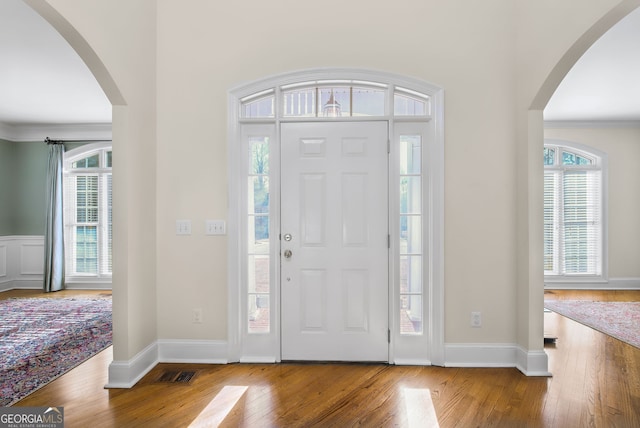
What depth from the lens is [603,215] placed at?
6.54 m

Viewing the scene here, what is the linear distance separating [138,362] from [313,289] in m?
1.50

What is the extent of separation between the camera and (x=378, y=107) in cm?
329

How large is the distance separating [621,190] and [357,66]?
599 centimetres

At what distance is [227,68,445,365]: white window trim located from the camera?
319 centimetres

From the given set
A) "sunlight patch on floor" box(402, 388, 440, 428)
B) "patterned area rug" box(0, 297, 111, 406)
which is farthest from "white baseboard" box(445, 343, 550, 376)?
"patterned area rug" box(0, 297, 111, 406)

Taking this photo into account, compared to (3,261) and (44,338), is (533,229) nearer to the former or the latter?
(44,338)

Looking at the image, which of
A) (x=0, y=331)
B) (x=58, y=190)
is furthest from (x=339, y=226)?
(x=58, y=190)

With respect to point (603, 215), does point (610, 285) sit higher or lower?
lower

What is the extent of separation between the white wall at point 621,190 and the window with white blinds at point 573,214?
0.22 m

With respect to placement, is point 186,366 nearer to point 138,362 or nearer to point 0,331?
point 138,362

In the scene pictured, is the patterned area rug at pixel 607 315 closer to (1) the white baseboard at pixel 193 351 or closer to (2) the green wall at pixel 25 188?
(1) the white baseboard at pixel 193 351


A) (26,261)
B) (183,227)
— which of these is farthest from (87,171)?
(183,227)

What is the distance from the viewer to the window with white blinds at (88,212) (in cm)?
661

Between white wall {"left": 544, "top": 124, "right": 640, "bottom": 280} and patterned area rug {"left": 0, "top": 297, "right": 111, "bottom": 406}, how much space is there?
7.81 m
